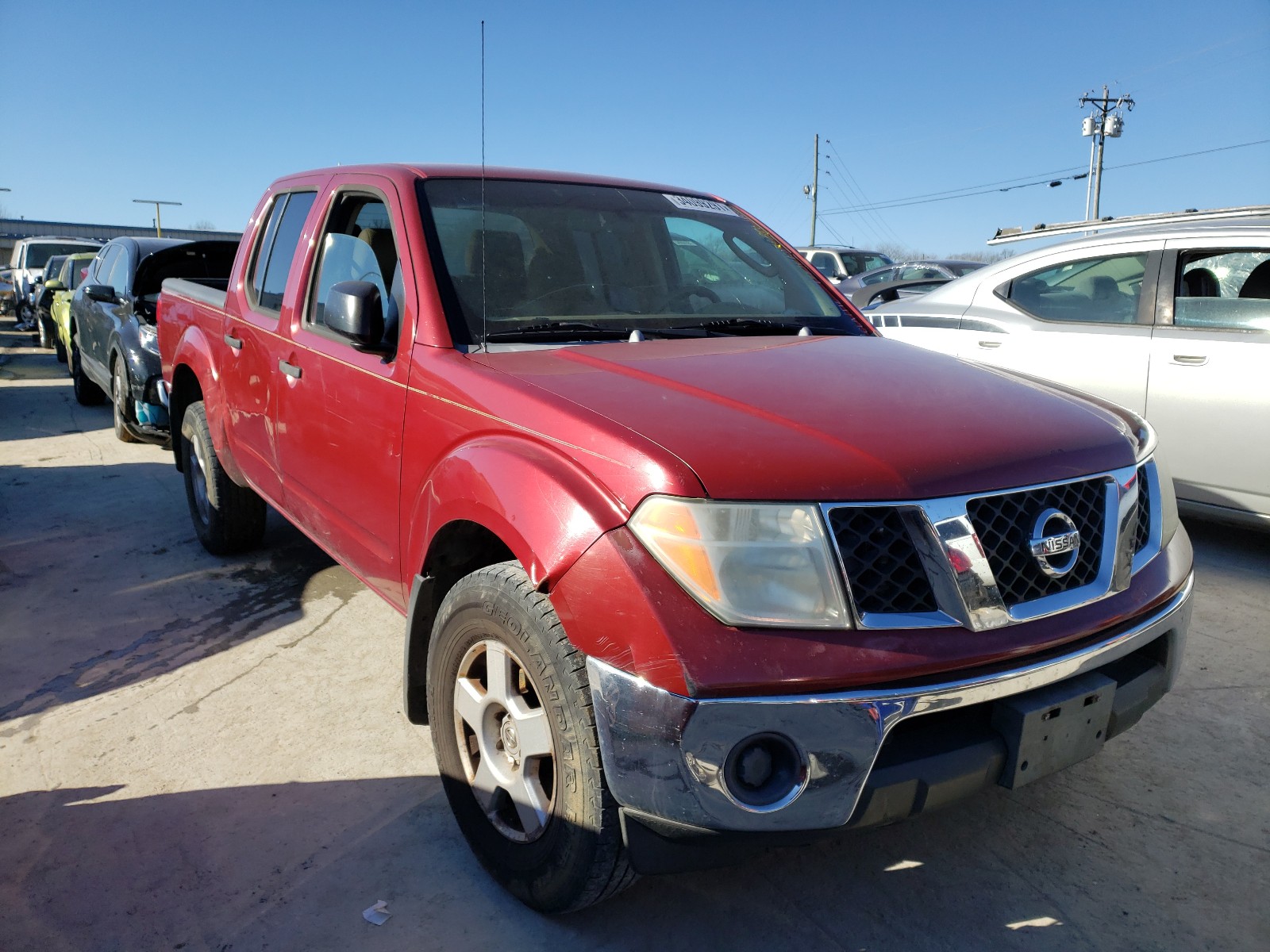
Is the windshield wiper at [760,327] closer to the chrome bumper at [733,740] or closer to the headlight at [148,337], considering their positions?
the chrome bumper at [733,740]

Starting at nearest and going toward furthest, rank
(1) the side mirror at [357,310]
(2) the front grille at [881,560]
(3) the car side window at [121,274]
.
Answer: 1. (2) the front grille at [881,560]
2. (1) the side mirror at [357,310]
3. (3) the car side window at [121,274]

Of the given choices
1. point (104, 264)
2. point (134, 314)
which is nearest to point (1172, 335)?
point (134, 314)

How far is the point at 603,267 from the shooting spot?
3.07m

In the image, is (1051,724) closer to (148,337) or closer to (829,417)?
(829,417)

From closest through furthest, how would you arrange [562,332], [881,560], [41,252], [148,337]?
1. [881,560]
2. [562,332]
3. [148,337]
4. [41,252]

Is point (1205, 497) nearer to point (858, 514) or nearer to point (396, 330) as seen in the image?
point (858, 514)

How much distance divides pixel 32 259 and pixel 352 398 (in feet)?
67.3

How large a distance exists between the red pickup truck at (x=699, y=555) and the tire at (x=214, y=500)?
1.88 m

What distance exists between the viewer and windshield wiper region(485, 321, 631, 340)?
2.64 metres

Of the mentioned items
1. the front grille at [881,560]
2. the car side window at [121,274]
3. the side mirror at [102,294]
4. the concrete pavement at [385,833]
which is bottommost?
the concrete pavement at [385,833]

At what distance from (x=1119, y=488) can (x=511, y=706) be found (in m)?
1.48

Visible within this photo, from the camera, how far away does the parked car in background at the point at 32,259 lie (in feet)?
60.7

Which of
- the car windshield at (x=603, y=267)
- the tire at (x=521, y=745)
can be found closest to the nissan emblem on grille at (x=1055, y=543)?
the tire at (x=521, y=745)

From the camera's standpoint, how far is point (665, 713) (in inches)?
66.6
